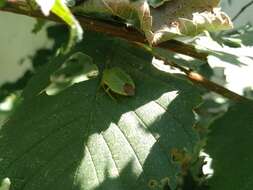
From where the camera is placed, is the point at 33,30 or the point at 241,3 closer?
the point at 33,30

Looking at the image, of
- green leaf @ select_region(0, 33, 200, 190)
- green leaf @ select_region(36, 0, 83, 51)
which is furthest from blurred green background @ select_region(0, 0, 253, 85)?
green leaf @ select_region(36, 0, 83, 51)

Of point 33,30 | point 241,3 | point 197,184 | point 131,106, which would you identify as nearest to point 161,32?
point 131,106

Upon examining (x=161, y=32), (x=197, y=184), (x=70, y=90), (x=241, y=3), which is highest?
(x=161, y=32)

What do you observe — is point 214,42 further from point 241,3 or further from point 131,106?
point 241,3

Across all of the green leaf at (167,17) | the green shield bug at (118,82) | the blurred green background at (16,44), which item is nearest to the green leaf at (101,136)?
the green shield bug at (118,82)

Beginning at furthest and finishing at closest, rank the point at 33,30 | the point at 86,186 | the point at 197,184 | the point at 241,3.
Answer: the point at 241,3
the point at 197,184
the point at 33,30
the point at 86,186

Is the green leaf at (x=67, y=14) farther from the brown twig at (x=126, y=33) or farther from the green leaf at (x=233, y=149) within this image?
the green leaf at (x=233, y=149)

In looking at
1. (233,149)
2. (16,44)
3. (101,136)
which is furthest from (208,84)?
(16,44)
